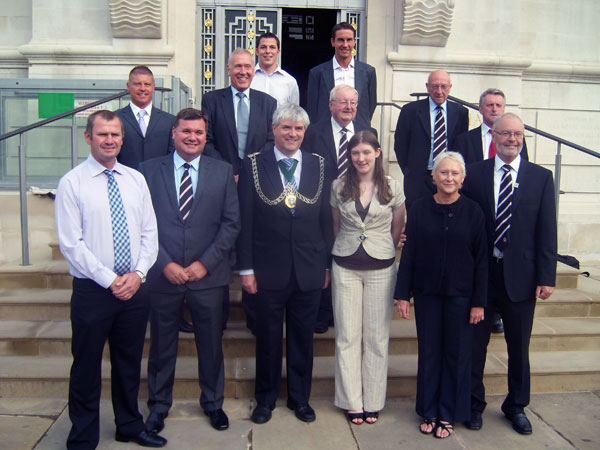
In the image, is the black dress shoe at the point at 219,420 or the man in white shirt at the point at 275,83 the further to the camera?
the man in white shirt at the point at 275,83

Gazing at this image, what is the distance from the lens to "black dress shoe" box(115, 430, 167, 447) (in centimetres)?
353

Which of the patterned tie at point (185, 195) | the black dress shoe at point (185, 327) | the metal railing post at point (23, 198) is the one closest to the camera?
the patterned tie at point (185, 195)

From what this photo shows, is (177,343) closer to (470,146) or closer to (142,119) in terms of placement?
(142,119)

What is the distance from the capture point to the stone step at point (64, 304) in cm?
489

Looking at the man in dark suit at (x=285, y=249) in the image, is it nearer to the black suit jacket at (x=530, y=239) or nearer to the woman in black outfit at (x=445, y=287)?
the woman in black outfit at (x=445, y=287)

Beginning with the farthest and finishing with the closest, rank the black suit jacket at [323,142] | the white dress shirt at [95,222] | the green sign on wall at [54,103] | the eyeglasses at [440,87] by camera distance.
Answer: the green sign on wall at [54,103]
the eyeglasses at [440,87]
the black suit jacket at [323,142]
the white dress shirt at [95,222]

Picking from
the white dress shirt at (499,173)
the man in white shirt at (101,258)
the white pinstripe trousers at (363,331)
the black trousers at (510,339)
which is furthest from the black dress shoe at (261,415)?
the white dress shirt at (499,173)

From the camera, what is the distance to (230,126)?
4426mm

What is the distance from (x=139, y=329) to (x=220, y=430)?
844 millimetres

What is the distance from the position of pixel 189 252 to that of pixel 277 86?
1966 millimetres

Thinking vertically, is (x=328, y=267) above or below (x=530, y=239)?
Answer: below

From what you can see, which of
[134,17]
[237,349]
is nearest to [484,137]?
[237,349]

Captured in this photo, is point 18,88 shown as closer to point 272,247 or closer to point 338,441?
point 272,247

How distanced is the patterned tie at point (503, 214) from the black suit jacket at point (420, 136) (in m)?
0.99
